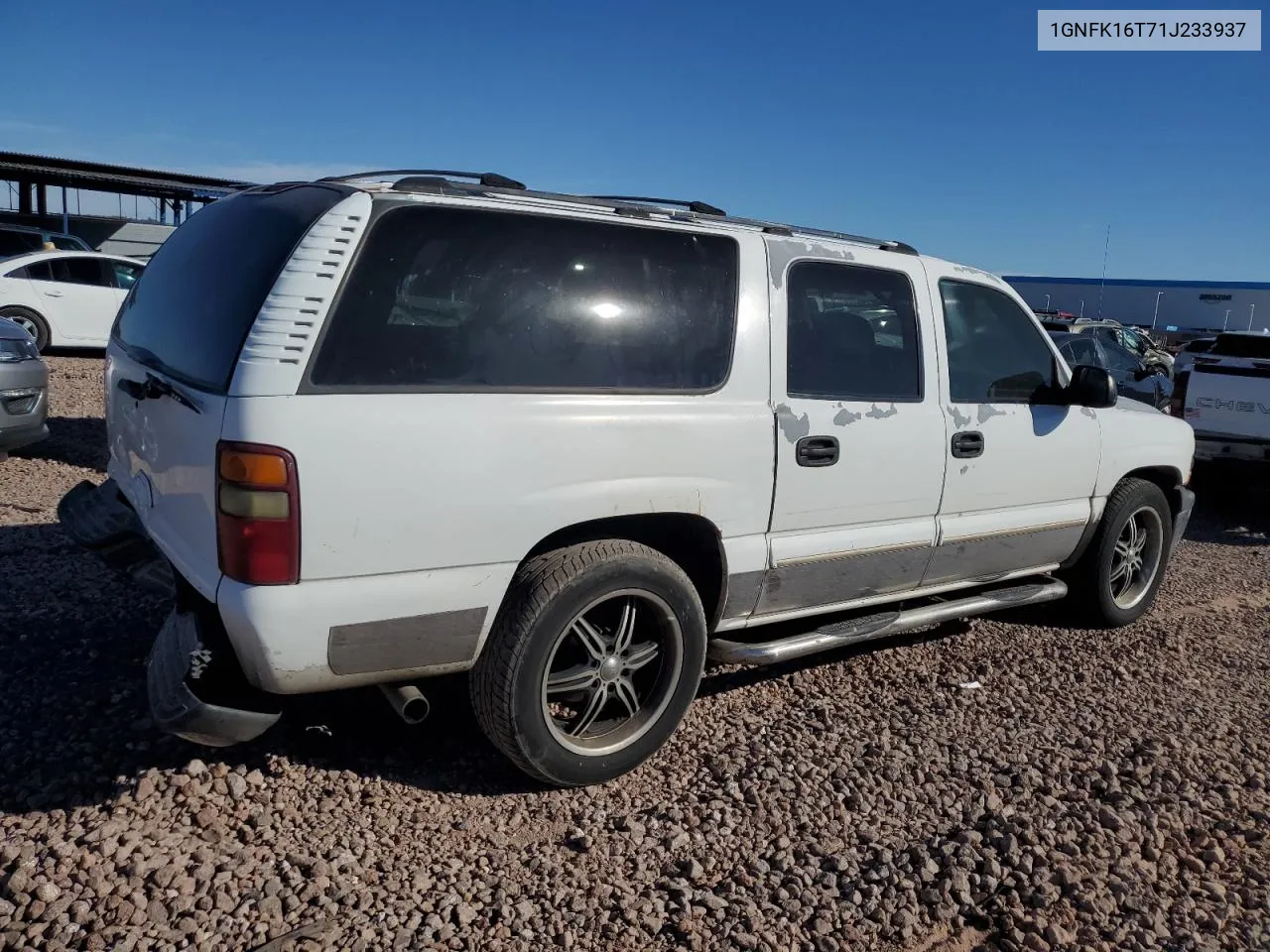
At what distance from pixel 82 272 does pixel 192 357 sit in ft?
39.5

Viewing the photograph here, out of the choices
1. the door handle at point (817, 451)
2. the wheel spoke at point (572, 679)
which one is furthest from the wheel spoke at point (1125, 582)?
the wheel spoke at point (572, 679)

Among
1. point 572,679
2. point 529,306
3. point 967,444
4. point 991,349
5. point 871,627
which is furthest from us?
point 991,349

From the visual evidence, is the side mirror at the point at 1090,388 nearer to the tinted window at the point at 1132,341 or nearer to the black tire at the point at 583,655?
the black tire at the point at 583,655

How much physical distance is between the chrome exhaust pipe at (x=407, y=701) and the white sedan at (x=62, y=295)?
11.3 m

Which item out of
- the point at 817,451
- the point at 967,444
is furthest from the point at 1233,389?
the point at 817,451

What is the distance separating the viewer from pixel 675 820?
3.28m

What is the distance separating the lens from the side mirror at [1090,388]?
470cm

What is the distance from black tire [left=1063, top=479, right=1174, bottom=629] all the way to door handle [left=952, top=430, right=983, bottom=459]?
1.24 meters

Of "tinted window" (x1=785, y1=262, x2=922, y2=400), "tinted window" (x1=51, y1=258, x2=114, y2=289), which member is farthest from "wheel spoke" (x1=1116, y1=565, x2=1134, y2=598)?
"tinted window" (x1=51, y1=258, x2=114, y2=289)

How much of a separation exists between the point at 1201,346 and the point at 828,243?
855 centimetres

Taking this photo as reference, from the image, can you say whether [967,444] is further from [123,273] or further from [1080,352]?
[123,273]

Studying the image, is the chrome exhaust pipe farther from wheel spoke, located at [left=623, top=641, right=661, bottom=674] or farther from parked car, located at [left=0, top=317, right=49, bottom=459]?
parked car, located at [left=0, top=317, right=49, bottom=459]

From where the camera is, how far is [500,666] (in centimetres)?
314

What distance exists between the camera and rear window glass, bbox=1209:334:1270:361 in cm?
906
